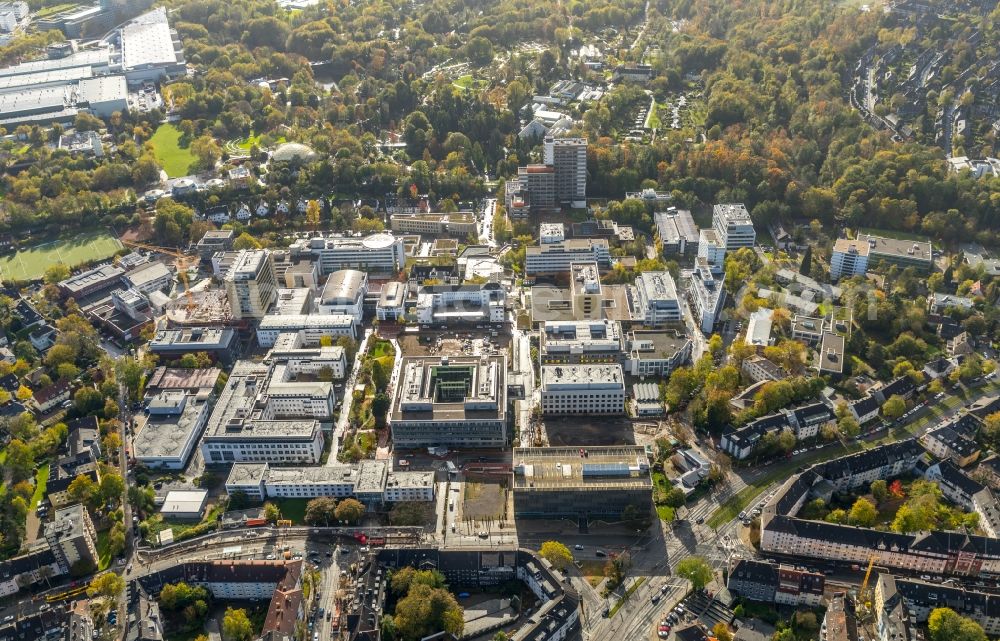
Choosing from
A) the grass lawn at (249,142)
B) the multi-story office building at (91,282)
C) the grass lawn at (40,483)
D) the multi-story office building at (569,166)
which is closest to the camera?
the grass lawn at (40,483)

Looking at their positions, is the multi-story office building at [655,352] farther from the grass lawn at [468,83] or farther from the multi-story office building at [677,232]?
the grass lawn at [468,83]

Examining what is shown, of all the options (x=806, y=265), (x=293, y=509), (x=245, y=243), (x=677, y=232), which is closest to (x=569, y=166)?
(x=677, y=232)

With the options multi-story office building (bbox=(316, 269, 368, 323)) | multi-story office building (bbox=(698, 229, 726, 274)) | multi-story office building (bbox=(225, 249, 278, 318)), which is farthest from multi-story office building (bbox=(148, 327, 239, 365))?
multi-story office building (bbox=(698, 229, 726, 274))

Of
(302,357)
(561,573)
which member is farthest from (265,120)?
(561,573)

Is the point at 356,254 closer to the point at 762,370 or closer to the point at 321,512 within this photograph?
the point at 321,512

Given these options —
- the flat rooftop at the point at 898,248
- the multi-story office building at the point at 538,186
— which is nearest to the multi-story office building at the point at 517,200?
the multi-story office building at the point at 538,186

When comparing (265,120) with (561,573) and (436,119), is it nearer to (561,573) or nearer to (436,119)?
(436,119)
